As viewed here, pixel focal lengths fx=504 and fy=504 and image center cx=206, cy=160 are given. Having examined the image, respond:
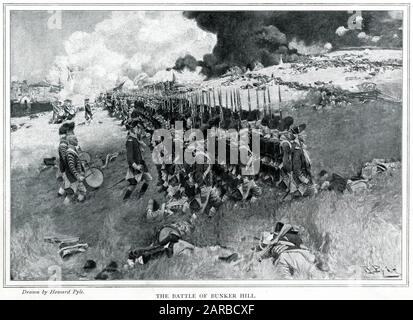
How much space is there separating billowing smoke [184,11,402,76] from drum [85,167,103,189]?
2.57m

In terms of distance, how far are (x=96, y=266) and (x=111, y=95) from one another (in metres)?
2.92

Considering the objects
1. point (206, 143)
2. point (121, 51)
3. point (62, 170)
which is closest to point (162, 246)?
point (206, 143)

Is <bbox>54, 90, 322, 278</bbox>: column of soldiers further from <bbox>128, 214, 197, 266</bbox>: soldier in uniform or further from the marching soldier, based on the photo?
the marching soldier

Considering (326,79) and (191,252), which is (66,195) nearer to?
(191,252)

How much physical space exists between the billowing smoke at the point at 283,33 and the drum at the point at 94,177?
2.57 m

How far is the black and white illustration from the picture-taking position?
334 inches

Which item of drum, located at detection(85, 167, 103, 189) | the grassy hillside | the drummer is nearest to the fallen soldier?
the grassy hillside

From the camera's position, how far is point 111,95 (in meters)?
8.72

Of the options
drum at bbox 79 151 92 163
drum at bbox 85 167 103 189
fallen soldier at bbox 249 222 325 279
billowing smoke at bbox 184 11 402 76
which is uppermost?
billowing smoke at bbox 184 11 402 76

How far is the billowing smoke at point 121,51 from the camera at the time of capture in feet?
28.4

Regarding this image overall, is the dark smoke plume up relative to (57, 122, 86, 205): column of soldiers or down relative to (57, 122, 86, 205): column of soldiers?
up

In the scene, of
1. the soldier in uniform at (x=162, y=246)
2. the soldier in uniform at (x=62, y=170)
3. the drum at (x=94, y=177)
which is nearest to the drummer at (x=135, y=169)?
the drum at (x=94, y=177)

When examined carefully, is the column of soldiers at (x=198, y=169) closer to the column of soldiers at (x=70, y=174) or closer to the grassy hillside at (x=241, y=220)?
the column of soldiers at (x=70, y=174)

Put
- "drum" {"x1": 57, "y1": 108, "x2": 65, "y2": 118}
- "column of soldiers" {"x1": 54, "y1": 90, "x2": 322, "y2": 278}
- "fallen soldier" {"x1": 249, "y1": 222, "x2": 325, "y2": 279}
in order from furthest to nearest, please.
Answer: "drum" {"x1": 57, "y1": 108, "x2": 65, "y2": 118} < "column of soldiers" {"x1": 54, "y1": 90, "x2": 322, "y2": 278} < "fallen soldier" {"x1": 249, "y1": 222, "x2": 325, "y2": 279}
